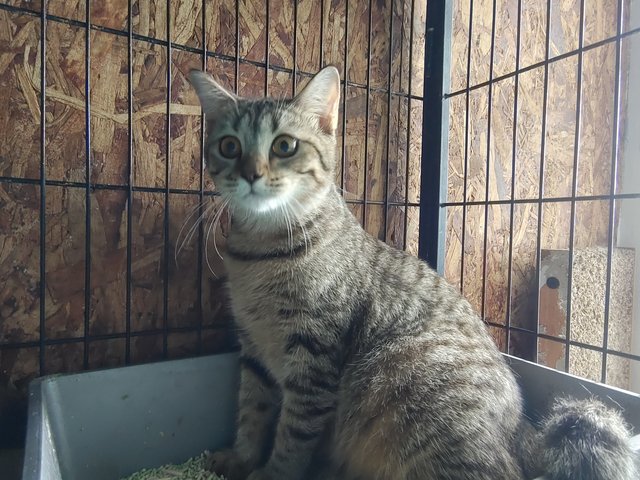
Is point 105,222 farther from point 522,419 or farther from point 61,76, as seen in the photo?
point 522,419

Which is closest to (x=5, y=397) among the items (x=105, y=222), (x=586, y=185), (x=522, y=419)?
(x=105, y=222)

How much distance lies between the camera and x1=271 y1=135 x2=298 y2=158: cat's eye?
1143 mm

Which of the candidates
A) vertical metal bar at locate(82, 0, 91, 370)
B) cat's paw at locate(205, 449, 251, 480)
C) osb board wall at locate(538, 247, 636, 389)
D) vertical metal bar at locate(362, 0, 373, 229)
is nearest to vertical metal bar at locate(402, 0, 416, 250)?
vertical metal bar at locate(362, 0, 373, 229)

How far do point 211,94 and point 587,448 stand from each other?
1.21 m

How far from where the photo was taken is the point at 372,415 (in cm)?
103

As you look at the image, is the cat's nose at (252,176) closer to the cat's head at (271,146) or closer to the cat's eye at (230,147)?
the cat's head at (271,146)

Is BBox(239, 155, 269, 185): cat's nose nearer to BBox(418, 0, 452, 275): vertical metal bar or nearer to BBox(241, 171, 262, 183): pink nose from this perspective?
BBox(241, 171, 262, 183): pink nose

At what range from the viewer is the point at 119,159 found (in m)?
1.37

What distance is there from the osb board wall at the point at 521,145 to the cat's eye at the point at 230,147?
3.58 ft

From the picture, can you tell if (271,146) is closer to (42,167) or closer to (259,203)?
(259,203)

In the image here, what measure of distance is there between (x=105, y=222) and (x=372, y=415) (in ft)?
3.23

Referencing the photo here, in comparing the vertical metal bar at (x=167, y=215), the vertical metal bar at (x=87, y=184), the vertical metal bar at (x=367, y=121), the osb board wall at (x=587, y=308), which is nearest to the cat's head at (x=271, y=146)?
the vertical metal bar at (x=167, y=215)

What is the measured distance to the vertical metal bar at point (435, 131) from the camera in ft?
5.41

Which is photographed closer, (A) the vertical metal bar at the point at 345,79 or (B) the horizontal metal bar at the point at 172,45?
(B) the horizontal metal bar at the point at 172,45
